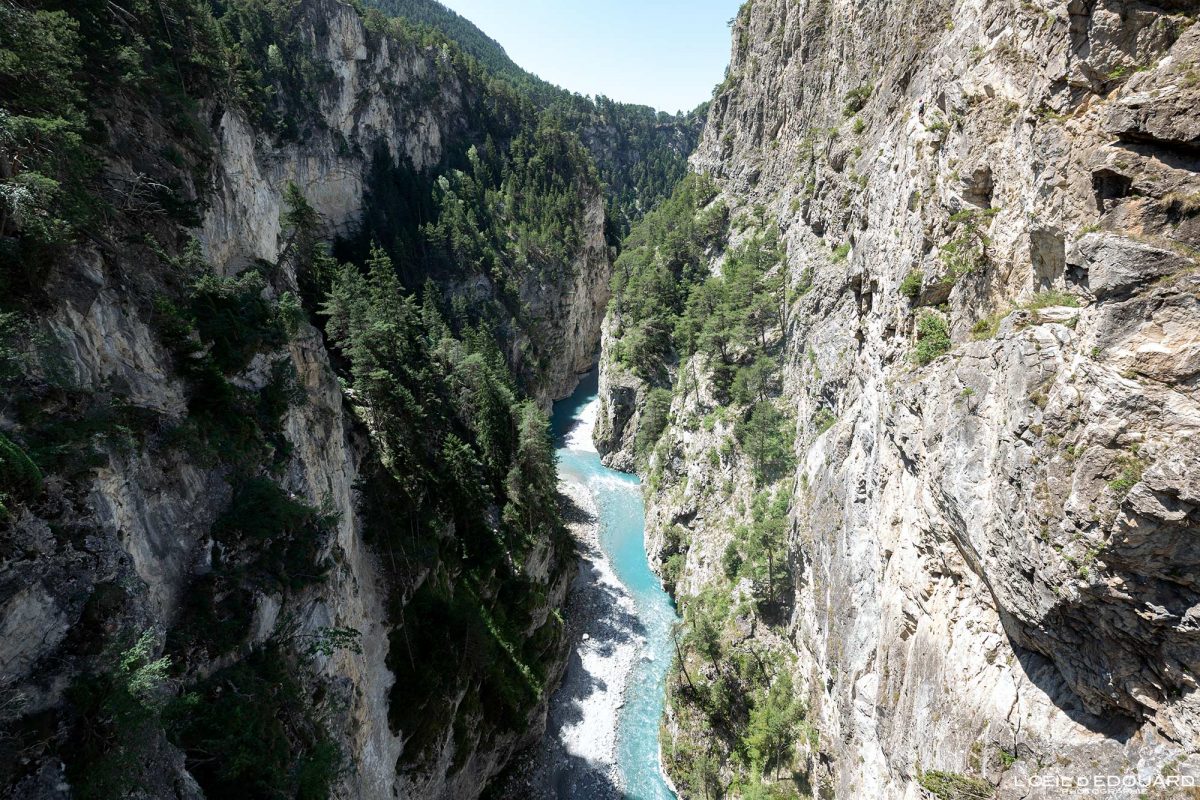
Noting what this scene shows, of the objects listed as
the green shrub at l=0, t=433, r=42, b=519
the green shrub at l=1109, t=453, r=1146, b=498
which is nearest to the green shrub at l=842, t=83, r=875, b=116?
the green shrub at l=1109, t=453, r=1146, b=498

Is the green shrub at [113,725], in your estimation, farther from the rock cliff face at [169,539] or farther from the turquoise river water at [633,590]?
the turquoise river water at [633,590]

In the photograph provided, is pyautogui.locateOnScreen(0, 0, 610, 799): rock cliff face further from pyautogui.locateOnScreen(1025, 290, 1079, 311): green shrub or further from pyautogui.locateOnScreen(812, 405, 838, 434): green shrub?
pyautogui.locateOnScreen(812, 405, 838, 434): green shrub

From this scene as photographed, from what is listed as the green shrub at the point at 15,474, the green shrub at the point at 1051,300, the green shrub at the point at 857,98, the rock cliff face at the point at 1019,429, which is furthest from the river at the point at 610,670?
the green shrub at the point at 857,98

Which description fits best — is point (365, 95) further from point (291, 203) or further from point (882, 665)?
point (882, 665)

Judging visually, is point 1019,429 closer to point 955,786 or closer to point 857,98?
point 955,786

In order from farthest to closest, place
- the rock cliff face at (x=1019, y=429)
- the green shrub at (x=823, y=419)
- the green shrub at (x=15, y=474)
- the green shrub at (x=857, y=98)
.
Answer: the green shrub at (x=857, y=98) < the green shrub at (x=823, y=419) < the green shrub at (x=15, y=474) < the rock cliff face at (x=1019, y=429)
